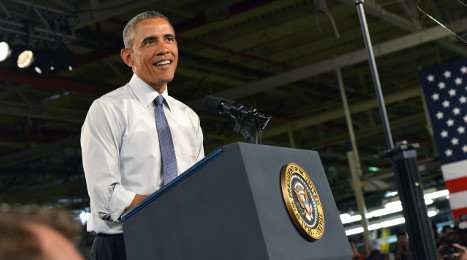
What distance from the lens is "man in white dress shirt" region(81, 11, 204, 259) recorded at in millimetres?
1468

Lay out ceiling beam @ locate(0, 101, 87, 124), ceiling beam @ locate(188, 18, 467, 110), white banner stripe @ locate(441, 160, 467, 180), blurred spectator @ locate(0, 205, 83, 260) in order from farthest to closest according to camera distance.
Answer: ceiling beam @ locate(0, 101, 87, 124) < ceiling beam @ locate(188, 18, 467, 110) < white banner stripe @ locate(441, 160, 467, 180) < blurred spectator @ locate(0, 205, 83, 260)

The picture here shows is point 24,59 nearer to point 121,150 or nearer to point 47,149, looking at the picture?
point 47,149

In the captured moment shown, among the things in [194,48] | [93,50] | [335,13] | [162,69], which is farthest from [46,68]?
[162,69]

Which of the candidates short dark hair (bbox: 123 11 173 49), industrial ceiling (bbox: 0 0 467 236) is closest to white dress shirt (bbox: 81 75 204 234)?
short dark hair (bbox: 123 11 173 49)

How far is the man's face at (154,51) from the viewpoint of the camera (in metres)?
1.64

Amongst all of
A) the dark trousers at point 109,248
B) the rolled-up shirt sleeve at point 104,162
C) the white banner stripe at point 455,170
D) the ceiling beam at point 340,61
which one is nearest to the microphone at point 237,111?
the rolled-up shirt sleeve at point 104,162

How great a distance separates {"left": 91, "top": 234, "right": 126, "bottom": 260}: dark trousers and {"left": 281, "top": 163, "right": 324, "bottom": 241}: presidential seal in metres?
0.44

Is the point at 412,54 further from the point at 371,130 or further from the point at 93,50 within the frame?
the point at 93,50

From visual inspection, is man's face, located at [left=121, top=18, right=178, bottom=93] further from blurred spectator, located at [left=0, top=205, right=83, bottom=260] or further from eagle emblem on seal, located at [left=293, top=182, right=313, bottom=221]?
blurred spectator, located at [left=0, top=205, right=83, bottom=260]

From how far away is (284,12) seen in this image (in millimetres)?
8219

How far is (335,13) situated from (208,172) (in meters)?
7.60

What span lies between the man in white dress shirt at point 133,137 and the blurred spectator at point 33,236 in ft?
3.24

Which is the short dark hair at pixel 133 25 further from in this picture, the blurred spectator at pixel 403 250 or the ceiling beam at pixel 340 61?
the blurred spectator at pixel 403 250

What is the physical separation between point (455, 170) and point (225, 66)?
4.27 m
